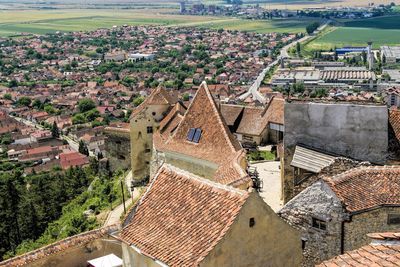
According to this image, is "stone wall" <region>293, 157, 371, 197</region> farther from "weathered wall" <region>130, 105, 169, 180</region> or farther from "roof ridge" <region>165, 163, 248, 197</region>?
"weathered wall" <region>130, 105, 169, 180</region>

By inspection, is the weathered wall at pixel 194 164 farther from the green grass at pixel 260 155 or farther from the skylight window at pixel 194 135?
the green grass at pixel 260 155

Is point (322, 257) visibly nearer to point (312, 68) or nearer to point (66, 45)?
point (312, 68)

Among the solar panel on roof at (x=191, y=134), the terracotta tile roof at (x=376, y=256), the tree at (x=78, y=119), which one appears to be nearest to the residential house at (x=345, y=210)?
the terracotta tile roof at (x=376, y=256)

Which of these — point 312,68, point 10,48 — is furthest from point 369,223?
point 10,48

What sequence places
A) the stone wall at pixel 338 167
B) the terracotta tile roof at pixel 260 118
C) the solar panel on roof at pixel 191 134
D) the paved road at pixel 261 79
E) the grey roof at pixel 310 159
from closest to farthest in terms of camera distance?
the stone wall at pixel 338 167
the grey roof at pixel 310 159
the solar panel on roof at pixel 191 134
the terracotta tile roof at pixel 260 118
the paved road at pixel 261 79

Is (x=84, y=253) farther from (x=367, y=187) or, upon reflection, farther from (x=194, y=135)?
(x=194, y=135)

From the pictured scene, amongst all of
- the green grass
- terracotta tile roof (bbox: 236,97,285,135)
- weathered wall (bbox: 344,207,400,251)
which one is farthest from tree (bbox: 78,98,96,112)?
weathered wall (bbox: 344,207,400,251)

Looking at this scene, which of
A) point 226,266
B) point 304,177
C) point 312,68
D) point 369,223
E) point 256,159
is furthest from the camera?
point 312,68
